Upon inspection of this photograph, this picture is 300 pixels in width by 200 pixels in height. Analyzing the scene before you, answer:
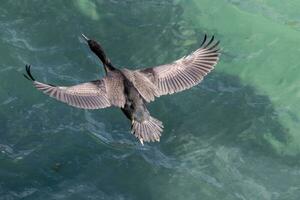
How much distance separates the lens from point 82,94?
9.09m

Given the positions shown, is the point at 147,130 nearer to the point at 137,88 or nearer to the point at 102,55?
the point at 137,88

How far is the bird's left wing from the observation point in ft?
29.2

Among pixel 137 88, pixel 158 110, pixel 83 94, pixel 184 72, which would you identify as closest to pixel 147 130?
pixel 137 88

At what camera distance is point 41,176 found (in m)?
10.7

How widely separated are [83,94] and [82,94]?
0.04ft

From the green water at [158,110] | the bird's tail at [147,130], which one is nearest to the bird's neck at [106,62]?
the bird's tail at [147,130]

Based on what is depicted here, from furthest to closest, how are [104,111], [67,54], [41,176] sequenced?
[67,54] → [104,111] → [41,176]

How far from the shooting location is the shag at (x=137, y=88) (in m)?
8.89

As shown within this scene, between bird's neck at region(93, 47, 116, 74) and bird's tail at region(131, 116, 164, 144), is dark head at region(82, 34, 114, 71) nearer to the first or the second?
bird's neck at region(93, 47, 116, 74)

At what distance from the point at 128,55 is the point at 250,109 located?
246cm

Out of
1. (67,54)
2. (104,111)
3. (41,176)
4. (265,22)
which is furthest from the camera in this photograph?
(265,22)

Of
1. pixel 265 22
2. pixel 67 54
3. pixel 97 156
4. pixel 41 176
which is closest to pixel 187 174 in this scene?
pixel 97 156

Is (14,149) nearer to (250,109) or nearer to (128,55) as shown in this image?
(128,55)

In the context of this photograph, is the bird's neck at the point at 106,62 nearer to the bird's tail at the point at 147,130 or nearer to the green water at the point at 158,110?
the bird's tail at the point at 147,130
